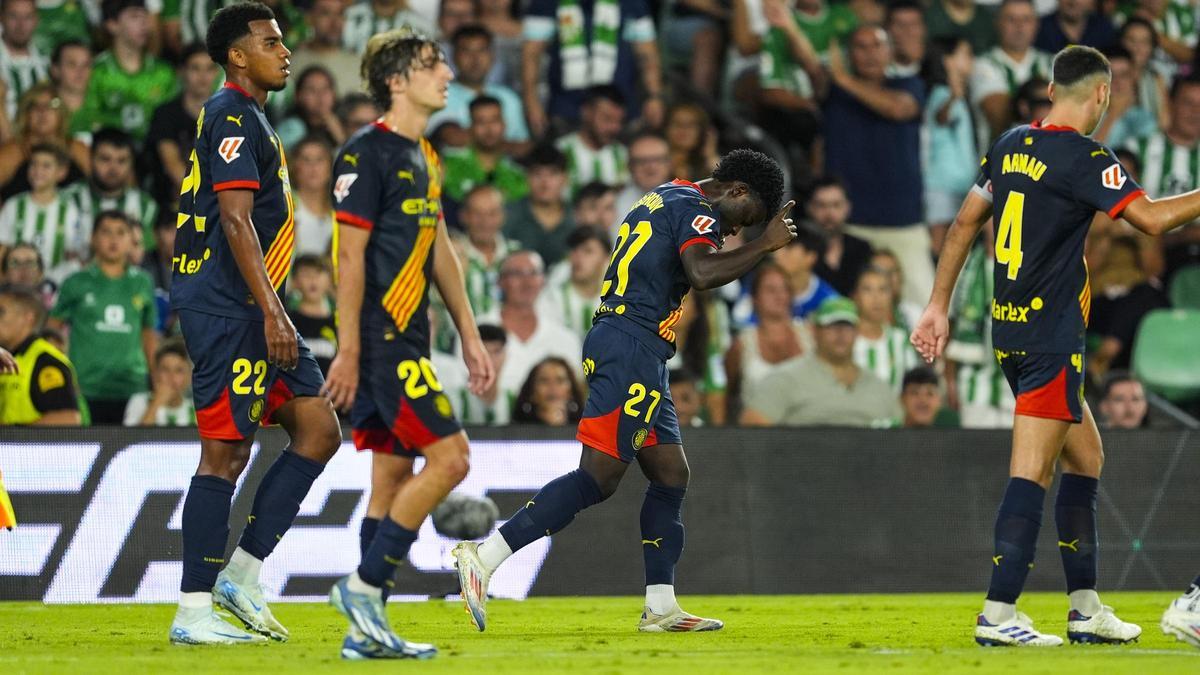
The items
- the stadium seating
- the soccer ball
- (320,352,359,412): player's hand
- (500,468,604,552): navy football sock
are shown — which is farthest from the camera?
the stadium seating

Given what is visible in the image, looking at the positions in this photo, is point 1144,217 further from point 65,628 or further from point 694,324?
point 694,324

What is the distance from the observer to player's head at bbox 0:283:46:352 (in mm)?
10898

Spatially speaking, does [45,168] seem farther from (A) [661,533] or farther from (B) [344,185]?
(B) [344,185]

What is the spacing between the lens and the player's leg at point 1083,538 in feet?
23.8

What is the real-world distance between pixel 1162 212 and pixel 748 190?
74.4 inches

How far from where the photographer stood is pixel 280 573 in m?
10.4

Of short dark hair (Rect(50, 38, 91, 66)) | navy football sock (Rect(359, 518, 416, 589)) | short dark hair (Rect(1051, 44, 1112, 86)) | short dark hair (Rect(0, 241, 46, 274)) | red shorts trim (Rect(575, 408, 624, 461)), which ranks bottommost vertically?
navy football sock (Rect(359, 518, 416, 589))

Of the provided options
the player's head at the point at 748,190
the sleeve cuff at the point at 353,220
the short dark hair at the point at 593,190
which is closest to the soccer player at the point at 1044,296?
the player's head at the point at 748,190

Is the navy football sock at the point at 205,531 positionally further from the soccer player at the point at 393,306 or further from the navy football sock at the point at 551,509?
the navy football sock at the point at 551,509

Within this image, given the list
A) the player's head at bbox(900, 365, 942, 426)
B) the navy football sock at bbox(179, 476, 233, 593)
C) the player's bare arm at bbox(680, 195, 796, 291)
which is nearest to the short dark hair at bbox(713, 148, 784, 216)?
the player's bare arm at bbox(680, 195, 796, 291)

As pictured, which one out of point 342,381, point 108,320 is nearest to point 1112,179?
point 342,381

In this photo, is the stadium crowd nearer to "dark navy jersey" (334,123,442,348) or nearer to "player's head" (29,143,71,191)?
"player's head" (29,143,71,191)

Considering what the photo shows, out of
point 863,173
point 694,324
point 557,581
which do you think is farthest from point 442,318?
point 863,173

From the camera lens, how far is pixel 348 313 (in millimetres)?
6246
